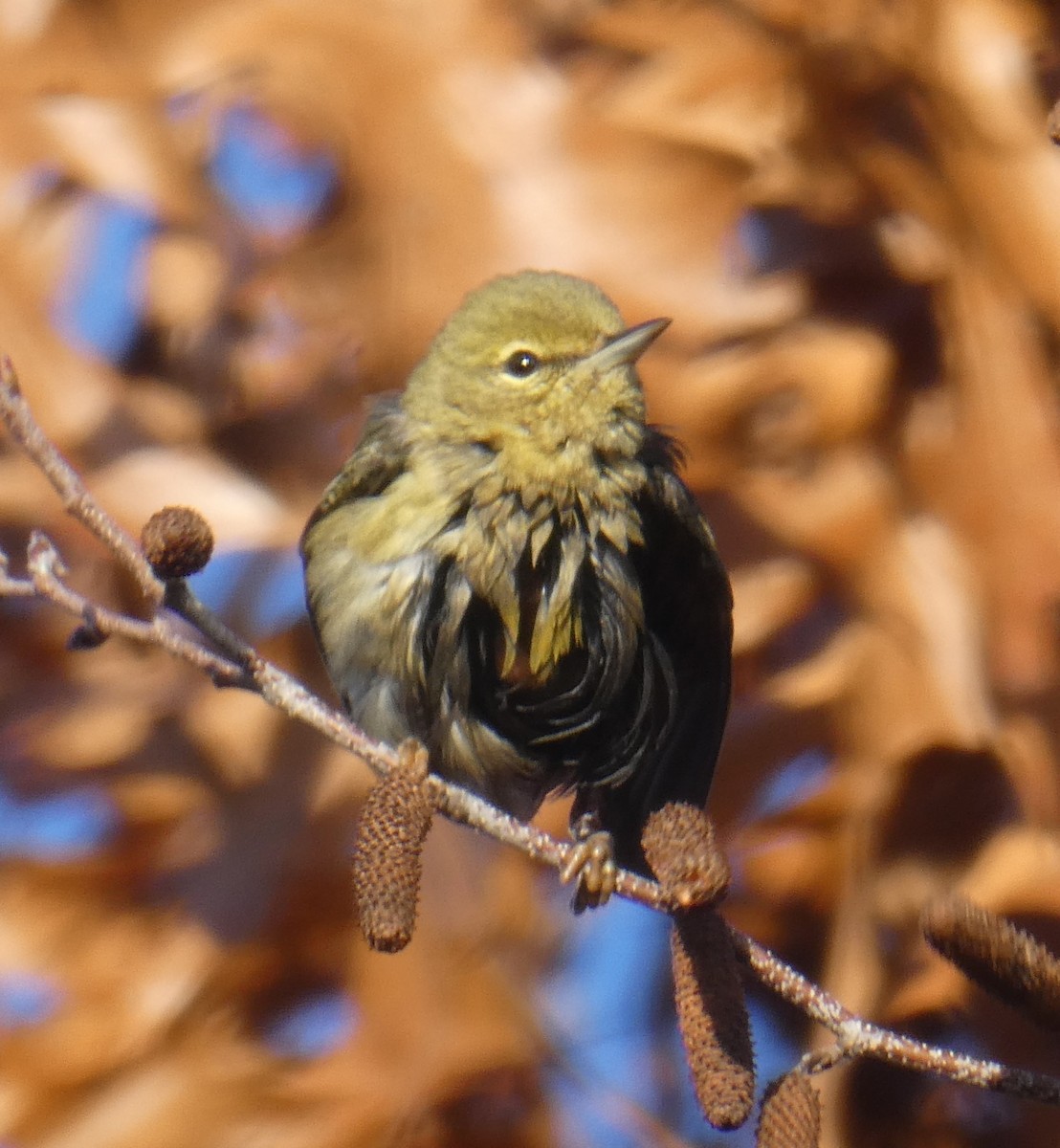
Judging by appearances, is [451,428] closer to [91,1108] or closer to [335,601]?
[335,601]

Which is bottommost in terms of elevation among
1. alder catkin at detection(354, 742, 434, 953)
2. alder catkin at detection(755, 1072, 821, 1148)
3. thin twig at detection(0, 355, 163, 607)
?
alder catkin at detection(755, 1072, 821, 1148)

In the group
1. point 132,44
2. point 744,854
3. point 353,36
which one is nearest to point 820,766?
point 744,854

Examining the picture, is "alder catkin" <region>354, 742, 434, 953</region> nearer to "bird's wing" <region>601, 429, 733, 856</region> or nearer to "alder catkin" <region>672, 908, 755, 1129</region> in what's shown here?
"alder catkin" <region>672, 908, 755, 1129</region>

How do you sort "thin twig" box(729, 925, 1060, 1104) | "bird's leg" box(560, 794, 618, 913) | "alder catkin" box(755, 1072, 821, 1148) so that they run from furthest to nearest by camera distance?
"bird's leg" box(560, 794, 618, 913) < "thin twig" box(729, 925, 1060, 1104) < "alder catkin" box(755, 1072, 821, 1148)

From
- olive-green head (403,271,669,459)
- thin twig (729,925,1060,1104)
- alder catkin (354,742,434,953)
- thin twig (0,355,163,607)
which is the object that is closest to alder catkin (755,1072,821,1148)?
thin twig (729,925,1060,1104)

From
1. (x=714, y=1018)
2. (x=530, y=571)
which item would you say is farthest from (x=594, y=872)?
(x=714, y=1018)

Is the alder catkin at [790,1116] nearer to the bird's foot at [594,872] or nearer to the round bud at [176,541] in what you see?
the round bud at [176,541]
